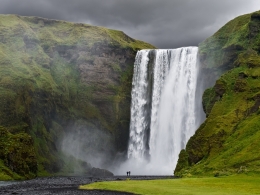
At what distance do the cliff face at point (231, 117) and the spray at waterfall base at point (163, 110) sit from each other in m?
10.3

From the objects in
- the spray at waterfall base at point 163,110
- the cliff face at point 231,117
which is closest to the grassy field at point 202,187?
the cliff face at point 231,117

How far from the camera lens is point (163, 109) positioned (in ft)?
476

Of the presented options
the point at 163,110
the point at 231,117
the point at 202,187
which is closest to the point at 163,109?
the point at 163,110

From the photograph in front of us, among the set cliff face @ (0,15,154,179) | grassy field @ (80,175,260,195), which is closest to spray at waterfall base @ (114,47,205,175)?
cliff face @ (0,15,154,179)

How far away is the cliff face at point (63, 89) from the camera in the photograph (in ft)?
490

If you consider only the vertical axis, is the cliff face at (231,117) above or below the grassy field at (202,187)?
above

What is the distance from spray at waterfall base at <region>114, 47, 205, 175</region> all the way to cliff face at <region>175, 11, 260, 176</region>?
33.6 feet

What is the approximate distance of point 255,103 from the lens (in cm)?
9588

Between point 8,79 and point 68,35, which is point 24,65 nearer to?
point 8,79

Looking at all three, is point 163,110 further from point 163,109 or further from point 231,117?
point 231,117

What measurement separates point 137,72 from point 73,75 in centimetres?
3159

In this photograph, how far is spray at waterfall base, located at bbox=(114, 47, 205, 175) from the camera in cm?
13388

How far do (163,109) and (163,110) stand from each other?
0.44m

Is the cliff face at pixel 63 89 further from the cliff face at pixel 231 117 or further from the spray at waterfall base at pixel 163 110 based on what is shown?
the cliff face at pixel 231 117
